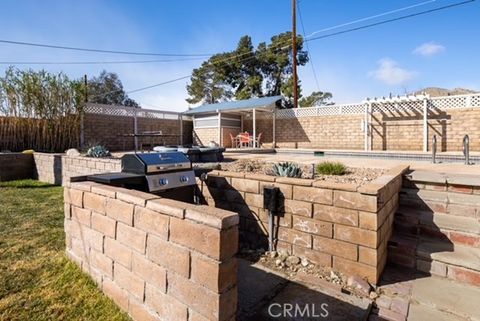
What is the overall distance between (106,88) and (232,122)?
23.1 meters

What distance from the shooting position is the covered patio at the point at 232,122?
13867mm

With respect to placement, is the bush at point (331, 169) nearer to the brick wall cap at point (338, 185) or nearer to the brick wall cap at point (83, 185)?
the brick wall cap at point (338, 185)

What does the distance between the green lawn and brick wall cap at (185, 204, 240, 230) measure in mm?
1074

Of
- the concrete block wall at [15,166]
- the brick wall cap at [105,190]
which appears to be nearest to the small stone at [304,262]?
the brick wall cap at [105,190]

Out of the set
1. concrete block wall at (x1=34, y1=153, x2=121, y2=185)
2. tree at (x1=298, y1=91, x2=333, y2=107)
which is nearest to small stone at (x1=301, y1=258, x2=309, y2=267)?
concrete block wall at (x1=34, y1=153, x2=121, y2=185)

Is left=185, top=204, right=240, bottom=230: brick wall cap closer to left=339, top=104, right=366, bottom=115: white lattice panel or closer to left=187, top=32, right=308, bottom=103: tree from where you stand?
left=339, top=104, right=366, bottom=115: white lattice panel

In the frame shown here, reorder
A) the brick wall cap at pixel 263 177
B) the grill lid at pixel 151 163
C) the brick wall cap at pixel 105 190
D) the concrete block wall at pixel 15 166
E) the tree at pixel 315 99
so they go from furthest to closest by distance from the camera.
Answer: the tree at pixel 315 99 < the concrete block wall at pixel 15 166 < the brick wall cap at pixel 263 177 < the grill lid at pixel 151 163 < the brick wall cap at pixel 105 190

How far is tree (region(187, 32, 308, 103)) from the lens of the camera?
2259 cm

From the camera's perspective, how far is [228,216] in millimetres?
1425

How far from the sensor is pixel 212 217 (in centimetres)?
141

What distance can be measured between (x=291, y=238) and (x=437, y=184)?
196cm

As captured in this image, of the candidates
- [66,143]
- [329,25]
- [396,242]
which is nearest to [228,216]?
[396,242]

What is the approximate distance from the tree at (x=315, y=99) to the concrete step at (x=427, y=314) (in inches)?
1020

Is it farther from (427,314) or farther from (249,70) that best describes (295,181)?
(249,70)
